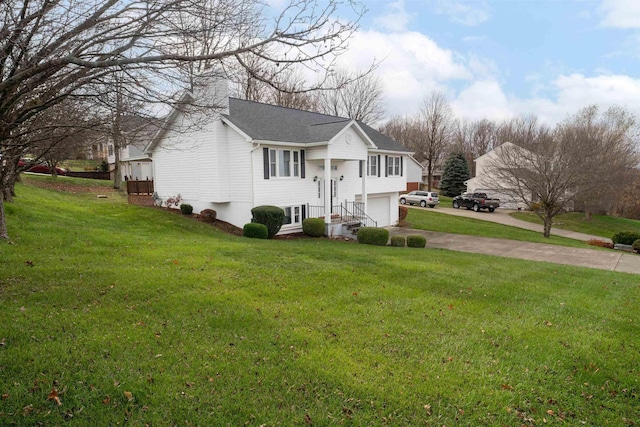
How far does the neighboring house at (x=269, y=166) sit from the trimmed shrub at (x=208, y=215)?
37 cm

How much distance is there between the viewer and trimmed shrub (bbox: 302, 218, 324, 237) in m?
17.9

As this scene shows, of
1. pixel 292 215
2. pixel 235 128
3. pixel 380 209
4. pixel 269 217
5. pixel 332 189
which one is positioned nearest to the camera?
pixel 269 217

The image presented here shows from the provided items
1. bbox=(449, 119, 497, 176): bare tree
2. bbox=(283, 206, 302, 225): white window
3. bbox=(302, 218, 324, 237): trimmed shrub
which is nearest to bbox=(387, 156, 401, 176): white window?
bbox=(283, 206, 302, 225): white window

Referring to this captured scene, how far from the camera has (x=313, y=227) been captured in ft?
58.6

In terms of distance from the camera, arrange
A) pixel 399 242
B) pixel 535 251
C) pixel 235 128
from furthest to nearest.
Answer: pixel 535 251 → pixel 399 242 → pixel 235 128

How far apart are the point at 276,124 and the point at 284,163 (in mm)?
2241

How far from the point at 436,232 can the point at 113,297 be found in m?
20.1

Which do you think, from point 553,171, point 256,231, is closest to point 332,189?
point 256,231

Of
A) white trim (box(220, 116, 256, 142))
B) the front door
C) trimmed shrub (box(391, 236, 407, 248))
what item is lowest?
trimmed shrub (box(391, 236, 407, 248))

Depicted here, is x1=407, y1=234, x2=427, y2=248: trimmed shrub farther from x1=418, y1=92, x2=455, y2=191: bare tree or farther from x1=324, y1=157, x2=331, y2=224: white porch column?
x1=418, y1=92, x2=455, y2=191: bare tree

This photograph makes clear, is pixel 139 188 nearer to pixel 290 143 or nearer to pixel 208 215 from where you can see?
pixel 208 215

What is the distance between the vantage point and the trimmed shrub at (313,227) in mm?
17875

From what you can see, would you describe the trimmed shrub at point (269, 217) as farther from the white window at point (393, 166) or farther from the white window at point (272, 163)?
the white window at point (393, 166)

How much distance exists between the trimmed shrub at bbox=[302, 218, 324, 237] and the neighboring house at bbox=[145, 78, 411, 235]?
0.78m
